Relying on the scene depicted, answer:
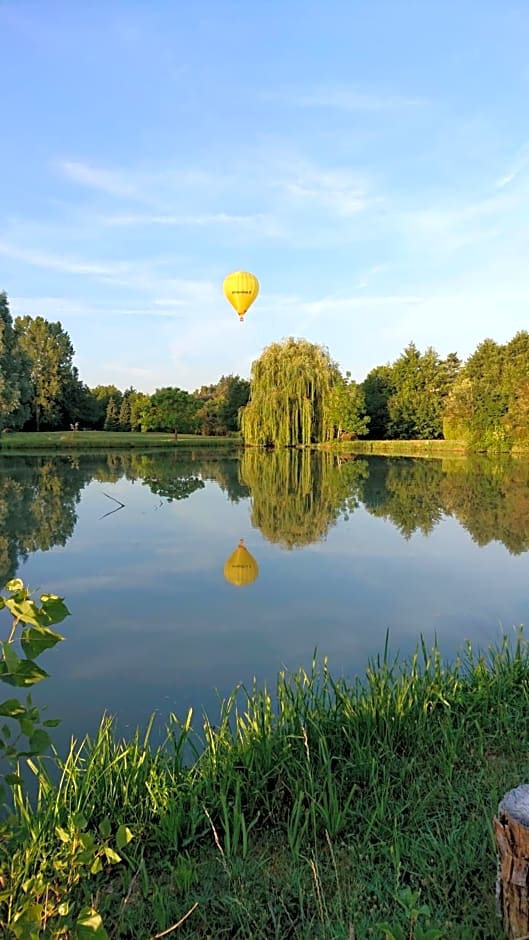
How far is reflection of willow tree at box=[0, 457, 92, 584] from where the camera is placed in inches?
294

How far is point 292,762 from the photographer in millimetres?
2305

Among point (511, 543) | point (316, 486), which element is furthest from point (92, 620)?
point (316, 486)

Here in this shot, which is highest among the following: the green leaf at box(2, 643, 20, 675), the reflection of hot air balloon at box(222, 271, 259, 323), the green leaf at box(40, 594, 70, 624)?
the reflection of hot air balloon at box(222, 271, 259, 323)

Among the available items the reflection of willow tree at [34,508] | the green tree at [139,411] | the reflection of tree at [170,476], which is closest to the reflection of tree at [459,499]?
the reflection of tree at [170,476]

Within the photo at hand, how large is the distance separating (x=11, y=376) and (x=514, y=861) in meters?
23.9

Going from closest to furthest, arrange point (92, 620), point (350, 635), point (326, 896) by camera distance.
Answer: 1. point (326, 896)
2. point (350, 635)
3. point (92, 620)

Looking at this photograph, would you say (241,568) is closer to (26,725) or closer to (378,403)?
(26,725)

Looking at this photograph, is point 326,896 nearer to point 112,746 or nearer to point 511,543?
point 112,746

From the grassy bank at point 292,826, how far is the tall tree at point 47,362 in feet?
120

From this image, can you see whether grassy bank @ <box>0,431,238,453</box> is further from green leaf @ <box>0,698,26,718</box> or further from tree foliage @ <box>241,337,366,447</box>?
green leaf @ <box>0,698,26,718</box>

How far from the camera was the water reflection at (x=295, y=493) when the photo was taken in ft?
28.0

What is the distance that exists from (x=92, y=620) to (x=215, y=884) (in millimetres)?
3269

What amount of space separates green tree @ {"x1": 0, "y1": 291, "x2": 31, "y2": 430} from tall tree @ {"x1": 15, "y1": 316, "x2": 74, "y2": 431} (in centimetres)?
1305

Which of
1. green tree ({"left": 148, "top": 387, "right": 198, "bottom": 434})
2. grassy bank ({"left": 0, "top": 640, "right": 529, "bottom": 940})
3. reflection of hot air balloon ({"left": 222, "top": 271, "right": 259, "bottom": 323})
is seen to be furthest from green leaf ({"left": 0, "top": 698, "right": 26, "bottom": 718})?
green tree ({"left": 148, "top": 387, "right": 198, "bottom": 434})
